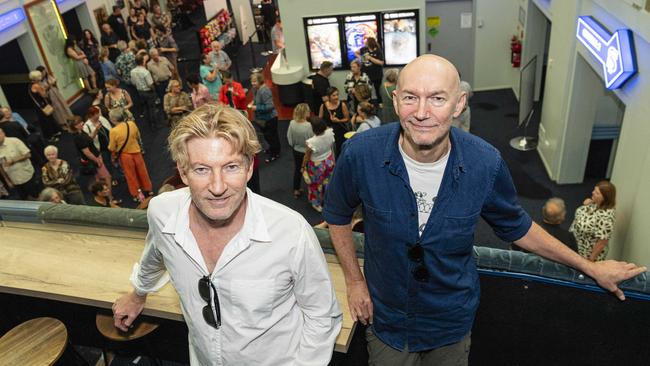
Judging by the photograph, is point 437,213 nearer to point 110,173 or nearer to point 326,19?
point 110,173

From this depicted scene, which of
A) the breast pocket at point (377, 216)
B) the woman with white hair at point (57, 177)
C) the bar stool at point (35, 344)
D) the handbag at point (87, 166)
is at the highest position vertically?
A: the breast pocket at point (377, 216)

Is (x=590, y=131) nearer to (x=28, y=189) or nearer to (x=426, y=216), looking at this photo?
(x=426, y=216)

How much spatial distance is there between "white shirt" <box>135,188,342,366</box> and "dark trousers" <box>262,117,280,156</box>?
645 cm

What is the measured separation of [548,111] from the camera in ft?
26.5

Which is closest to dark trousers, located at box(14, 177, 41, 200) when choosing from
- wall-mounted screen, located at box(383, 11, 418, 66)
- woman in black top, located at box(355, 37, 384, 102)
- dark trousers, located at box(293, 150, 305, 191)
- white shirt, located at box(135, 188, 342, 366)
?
dark trousers, located at box(293, 150, 305, 191)

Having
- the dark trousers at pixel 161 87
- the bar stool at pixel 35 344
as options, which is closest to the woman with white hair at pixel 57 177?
the bar stool at pixel 35 344

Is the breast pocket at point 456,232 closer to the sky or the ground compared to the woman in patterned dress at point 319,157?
closer to the sky

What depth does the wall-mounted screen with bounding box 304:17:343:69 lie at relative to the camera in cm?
995

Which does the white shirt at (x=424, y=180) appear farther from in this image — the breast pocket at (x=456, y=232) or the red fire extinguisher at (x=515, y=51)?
the red fire extinguisher at (x=515, y=51)

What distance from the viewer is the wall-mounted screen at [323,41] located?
995 cm

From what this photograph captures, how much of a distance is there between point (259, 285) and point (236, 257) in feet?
0.41

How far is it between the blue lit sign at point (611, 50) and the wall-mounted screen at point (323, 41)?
4800mm

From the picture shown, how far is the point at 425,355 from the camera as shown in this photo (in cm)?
225

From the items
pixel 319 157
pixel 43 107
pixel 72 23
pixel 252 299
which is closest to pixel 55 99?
pixel 43 107
